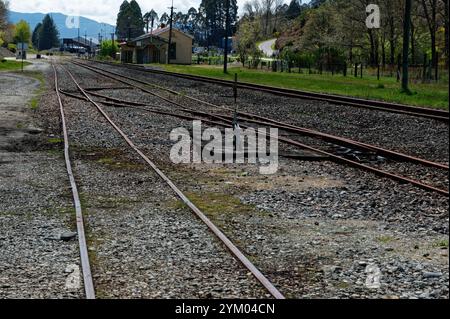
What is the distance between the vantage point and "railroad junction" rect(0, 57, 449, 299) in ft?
19.0

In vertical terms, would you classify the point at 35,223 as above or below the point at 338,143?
below

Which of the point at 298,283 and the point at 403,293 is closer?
the point at 403,293

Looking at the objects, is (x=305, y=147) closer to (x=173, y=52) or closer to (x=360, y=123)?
(x=360, y=123)

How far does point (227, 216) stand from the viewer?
325 inches

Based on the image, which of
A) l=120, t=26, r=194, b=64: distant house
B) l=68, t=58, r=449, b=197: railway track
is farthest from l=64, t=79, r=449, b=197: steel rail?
l=120, t=26, r=194, b=64: distant house

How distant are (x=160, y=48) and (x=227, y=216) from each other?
9745 cm

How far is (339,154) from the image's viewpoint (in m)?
12.7

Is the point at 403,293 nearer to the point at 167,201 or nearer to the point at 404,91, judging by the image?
the point at 167,201

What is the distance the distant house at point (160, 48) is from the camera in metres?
103

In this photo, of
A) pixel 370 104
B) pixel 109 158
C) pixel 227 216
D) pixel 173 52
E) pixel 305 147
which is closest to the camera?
pixel 227 216

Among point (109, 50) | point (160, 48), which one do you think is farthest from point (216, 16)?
point (160, 48)

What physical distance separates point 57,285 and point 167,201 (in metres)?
3.41
